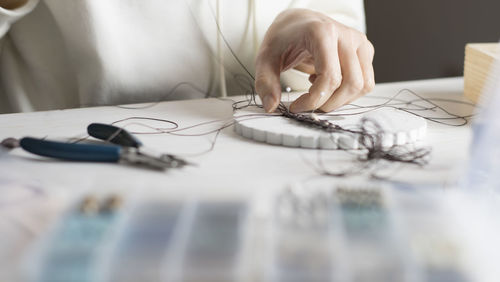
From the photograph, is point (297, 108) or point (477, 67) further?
point (477, 67)

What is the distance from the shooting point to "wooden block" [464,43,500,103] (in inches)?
28.9

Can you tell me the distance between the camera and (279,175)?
0.48m

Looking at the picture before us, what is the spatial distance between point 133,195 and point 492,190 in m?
0.27

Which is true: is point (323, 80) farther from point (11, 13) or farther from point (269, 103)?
point (11, 13)

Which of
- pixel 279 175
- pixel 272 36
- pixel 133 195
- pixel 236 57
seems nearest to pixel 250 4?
pixel 236 57

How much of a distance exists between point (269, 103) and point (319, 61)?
77 mm

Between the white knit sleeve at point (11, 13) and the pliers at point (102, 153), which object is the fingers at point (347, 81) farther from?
the white knit sleeve at point (11, 13)

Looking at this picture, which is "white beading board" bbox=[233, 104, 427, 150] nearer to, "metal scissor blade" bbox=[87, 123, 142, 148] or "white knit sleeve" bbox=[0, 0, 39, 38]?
"metal scissor blade" bbox=[87, 123, 142, 148]

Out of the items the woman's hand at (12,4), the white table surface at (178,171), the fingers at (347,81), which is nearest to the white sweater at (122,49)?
the woman's hand at (12,4)

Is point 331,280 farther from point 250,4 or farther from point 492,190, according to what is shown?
point 250,4

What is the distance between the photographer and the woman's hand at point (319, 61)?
25.1 inches

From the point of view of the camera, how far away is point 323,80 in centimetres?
63

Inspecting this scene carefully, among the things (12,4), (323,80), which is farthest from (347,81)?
(12,4)

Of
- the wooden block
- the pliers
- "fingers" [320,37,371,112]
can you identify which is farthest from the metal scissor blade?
the wooden block
